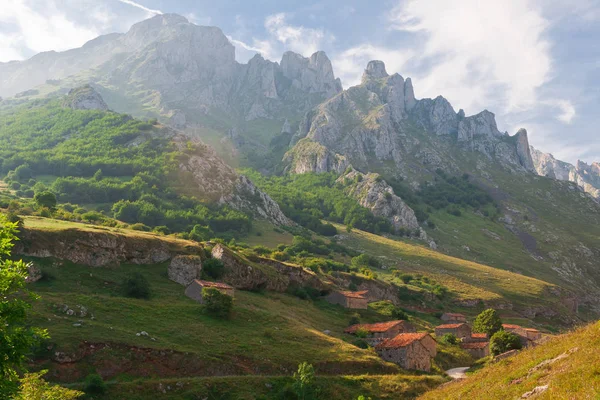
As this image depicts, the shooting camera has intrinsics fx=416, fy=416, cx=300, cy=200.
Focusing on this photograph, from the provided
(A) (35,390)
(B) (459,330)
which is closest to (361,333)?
(B) (459,330)

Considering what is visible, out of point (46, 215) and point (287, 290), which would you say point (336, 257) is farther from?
point (46, 215)

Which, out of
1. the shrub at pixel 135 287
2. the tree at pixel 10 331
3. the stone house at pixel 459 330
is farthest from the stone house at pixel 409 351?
the tree at pixel 10 331

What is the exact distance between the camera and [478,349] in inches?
2800

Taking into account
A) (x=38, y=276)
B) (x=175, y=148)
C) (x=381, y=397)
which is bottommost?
(x=381, y=397)

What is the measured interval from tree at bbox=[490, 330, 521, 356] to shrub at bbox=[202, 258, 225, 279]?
45211 millimetres

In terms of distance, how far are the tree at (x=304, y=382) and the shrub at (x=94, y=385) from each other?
55.8 feet

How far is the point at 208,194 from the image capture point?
164 m

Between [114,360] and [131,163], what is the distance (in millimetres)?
152180

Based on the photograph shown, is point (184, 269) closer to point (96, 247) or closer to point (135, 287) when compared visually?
point (135, 287)

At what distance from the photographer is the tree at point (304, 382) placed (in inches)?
1556

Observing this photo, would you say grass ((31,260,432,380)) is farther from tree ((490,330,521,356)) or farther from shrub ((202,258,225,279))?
tree ((490,330,521,356))

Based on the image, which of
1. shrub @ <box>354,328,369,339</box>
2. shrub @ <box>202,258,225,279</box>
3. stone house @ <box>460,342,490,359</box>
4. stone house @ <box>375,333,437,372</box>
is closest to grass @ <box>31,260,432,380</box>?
stone house @ <box>375,333,437,372</box>

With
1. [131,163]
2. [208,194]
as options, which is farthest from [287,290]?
[131,163]

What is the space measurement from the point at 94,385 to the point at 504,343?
56487 millimetres
